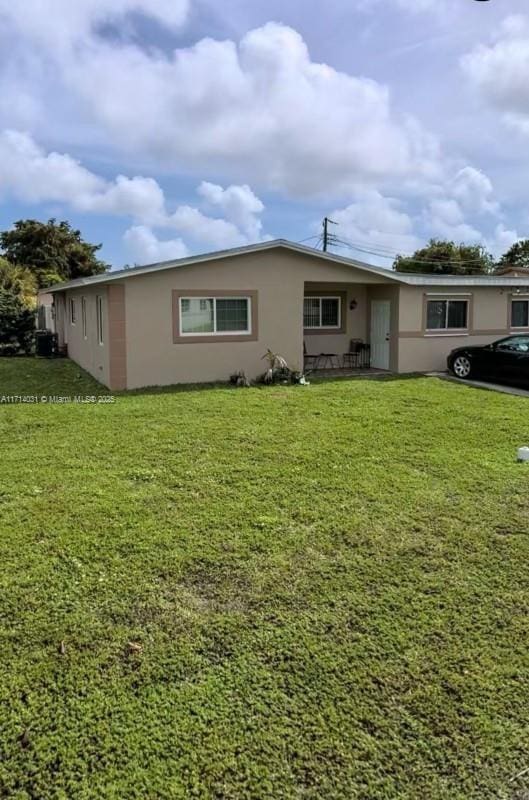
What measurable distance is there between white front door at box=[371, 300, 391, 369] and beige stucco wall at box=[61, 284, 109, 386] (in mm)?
7917

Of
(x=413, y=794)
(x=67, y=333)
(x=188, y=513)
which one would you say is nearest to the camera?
(x=413, y=794)

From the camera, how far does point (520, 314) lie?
681 inches

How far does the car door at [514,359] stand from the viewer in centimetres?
1349

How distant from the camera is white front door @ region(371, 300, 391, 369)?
16.4 m

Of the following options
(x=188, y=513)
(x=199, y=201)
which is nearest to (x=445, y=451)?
(x=188, y=513)

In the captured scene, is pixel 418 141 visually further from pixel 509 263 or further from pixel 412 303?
pixel 509 263

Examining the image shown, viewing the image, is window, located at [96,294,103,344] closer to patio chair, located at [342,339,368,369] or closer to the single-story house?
the single-story house

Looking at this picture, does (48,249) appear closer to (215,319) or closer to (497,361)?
(215,319)

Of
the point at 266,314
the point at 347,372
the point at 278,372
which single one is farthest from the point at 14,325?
the point at 347,372

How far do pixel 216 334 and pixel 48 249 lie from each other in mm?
32060

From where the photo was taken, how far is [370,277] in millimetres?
15047

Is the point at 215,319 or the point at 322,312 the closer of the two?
the point at 215,319

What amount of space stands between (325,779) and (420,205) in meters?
34.9

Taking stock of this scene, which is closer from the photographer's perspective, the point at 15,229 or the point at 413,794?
the point at 413,794
